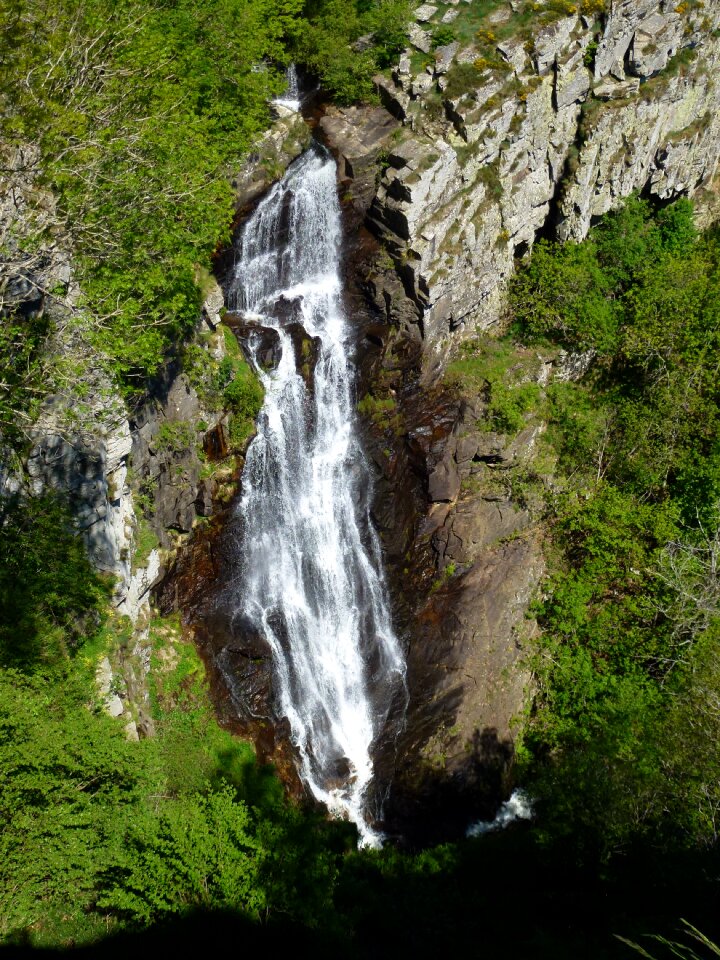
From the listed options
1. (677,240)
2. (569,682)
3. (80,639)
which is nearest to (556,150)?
(677,240)

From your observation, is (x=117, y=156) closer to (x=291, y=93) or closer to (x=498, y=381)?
(x=498, y=381)

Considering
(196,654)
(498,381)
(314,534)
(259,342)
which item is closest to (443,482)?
(498,381)

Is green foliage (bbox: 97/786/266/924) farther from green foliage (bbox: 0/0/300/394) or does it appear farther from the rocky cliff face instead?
green foliage (bbox: 0/0/300/394)

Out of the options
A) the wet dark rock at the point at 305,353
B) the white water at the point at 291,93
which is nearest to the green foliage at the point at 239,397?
the wet dark rock at the point at 305,353

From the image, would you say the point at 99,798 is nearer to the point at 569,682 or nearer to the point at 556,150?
the point at 569,682

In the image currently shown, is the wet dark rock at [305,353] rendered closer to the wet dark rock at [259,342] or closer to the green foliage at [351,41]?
the wet dark rock at [259,342]

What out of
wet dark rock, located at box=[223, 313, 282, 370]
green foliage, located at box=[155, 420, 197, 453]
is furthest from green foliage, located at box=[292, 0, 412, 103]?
green foliage, located at box=[155, 420, 197, 453]
